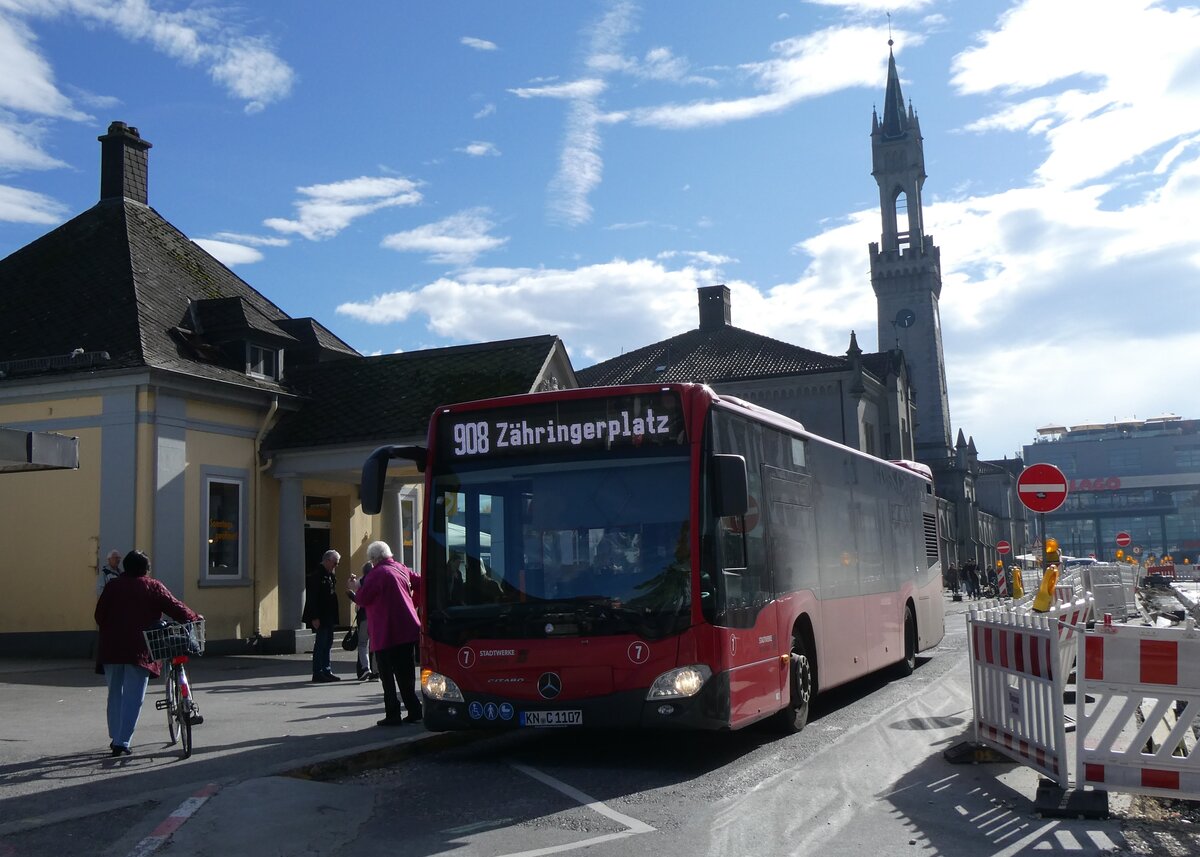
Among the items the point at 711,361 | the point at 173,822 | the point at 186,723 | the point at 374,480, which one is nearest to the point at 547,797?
the point at 173,822

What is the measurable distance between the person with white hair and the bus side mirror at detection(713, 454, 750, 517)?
3.62 m

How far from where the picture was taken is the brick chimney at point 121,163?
26.3 metres

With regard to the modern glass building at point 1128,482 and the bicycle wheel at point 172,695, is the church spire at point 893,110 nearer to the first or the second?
the modern glass building at point 1128,482

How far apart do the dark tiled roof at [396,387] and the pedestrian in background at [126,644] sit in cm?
1210

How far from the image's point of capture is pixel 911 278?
9862 cm

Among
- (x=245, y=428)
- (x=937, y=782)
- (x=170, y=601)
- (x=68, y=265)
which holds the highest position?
(x=68, y=265)

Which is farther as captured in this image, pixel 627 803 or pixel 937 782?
pixel 937 782

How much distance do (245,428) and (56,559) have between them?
14.0 feet

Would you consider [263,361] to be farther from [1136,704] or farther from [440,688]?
[1136,704]

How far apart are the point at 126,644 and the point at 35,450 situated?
3107 mm

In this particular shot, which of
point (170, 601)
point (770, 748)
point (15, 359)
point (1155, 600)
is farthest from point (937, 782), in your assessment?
point (1155, 600)

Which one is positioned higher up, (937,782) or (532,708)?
(532,708)

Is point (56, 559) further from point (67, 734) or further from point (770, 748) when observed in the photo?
point (770, 748)

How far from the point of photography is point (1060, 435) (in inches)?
7574
